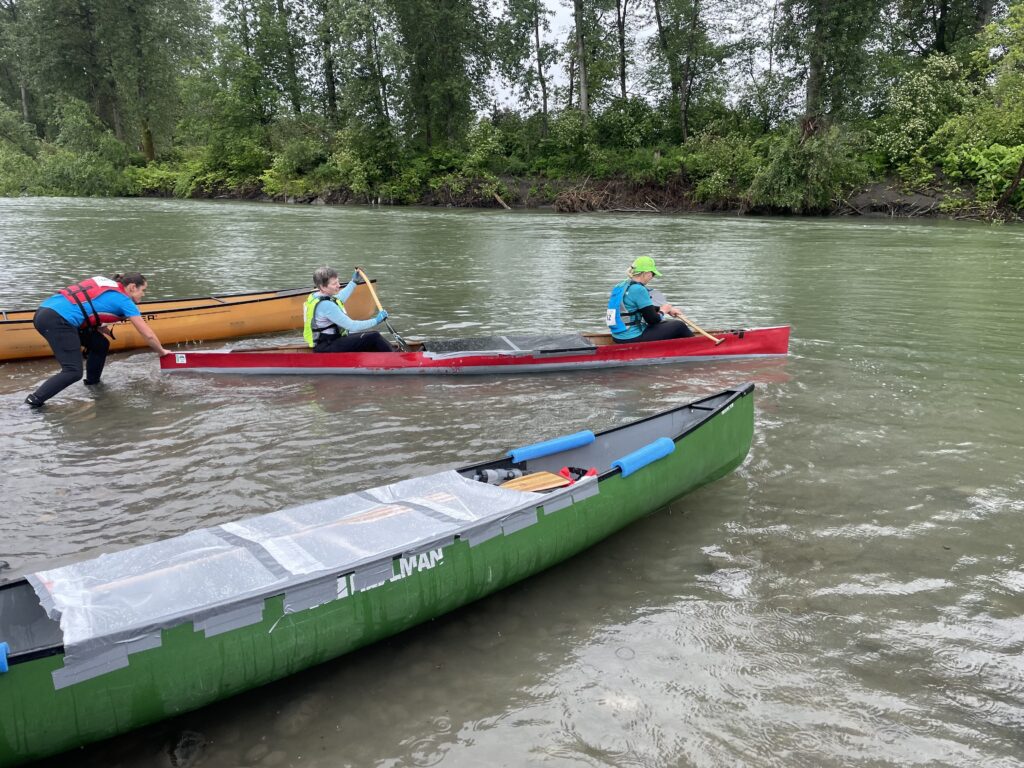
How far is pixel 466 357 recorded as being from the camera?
8438mm

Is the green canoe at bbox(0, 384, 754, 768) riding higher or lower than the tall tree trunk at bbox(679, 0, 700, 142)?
lower

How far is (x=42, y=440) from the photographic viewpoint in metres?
6.46

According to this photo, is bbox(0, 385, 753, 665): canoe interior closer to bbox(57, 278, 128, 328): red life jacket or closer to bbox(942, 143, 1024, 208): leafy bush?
bbox(57, 278, 128, 328): red life jacket

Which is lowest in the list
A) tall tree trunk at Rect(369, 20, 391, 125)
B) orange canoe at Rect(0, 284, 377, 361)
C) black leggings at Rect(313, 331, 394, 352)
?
black leggings at Rect(313, 331, 394, 352)

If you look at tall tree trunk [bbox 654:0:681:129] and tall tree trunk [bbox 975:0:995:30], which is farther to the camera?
tall tree trunk [bbox 654:0:681:129]

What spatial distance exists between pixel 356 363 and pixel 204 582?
5.34m

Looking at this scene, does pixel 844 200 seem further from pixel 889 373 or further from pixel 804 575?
pixel 804 575

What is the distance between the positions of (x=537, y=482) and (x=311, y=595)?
6.00ft

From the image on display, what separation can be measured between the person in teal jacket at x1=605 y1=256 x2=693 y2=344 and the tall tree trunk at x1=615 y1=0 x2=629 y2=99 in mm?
33914

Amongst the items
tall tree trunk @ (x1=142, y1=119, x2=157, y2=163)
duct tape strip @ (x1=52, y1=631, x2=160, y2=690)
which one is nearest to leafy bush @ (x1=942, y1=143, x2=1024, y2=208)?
duct tape strip @ (x1=52, y1=631, x2=160, y2=690)

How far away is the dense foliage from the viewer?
2852cm

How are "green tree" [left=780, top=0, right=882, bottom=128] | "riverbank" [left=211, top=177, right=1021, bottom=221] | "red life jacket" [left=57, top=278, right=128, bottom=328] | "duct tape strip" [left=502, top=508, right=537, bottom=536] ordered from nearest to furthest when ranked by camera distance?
"duct tape strip" [left=502, top=508, right=537, bottom=536] → "red life jacket" [left=57, top=278, right=128, bottom=328] → "riverbank" [left=211, top=177, right=1021, bottom=221] → "green tree" [left=780, top=0, right=882, bottom=128]

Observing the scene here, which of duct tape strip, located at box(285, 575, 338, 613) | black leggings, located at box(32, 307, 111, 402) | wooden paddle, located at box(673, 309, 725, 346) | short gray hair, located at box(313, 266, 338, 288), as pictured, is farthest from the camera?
wooden paddle, located at box(673, 309, 725, 346)

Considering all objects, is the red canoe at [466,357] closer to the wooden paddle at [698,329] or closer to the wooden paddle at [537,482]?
the wooden paddle at [698,329]
